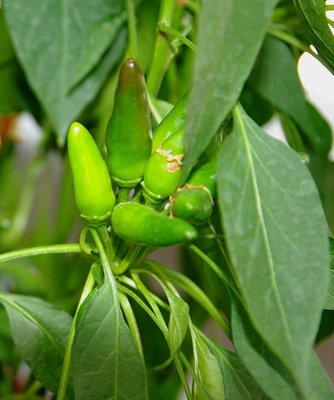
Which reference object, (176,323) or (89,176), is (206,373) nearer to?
(176,323)

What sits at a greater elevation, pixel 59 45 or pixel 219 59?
pixel 219 59

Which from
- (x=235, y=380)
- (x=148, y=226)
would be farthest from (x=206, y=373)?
(x=148, y=226)

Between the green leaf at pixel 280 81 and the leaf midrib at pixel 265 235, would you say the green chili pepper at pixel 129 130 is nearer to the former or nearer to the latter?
the leaf midrib at pixel 265 235

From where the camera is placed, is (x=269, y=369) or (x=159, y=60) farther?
(x=159, y=60)

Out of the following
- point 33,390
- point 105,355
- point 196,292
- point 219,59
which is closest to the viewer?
point 219,59

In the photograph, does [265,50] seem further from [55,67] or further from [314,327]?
[314,327]

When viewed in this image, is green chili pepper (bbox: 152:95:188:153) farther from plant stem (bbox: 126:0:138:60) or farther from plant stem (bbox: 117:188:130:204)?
plant stem (bbox: 126:0:138:60)
